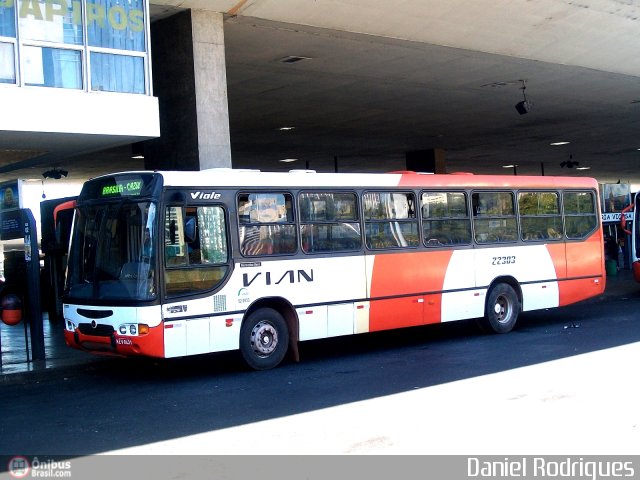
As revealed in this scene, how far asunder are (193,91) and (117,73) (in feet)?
4.78

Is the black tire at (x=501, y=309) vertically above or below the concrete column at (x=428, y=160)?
below

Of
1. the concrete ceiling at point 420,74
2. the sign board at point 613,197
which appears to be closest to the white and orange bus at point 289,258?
the concrete ceiling at point 420,74

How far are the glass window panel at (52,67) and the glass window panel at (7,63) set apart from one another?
17 centimetres

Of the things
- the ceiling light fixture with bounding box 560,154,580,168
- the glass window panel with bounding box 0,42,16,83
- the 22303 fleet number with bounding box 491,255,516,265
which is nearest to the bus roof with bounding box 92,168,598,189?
the 22303 fleet number with bounding box 491,255,516,265

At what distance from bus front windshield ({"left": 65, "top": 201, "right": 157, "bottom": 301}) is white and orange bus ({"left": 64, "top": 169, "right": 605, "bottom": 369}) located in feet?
0.07

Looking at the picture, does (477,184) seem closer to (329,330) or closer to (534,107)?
(329,330)

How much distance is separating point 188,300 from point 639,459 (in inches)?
254

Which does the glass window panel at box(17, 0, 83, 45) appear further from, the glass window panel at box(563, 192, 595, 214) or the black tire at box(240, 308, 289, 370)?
the glass window panel at box(563, 192, 595, 214)

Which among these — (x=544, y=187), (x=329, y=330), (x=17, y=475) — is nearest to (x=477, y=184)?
(x=544, y=187)

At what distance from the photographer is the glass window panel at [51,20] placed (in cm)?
1323

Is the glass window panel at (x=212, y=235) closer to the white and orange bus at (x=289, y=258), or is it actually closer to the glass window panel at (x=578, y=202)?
the white and orange bus at (x=289, y=258)

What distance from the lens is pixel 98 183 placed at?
40.0ft

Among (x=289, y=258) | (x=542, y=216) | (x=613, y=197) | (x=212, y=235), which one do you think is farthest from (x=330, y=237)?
(x=613, y=197)

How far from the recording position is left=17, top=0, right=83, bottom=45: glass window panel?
1323 centimetres
